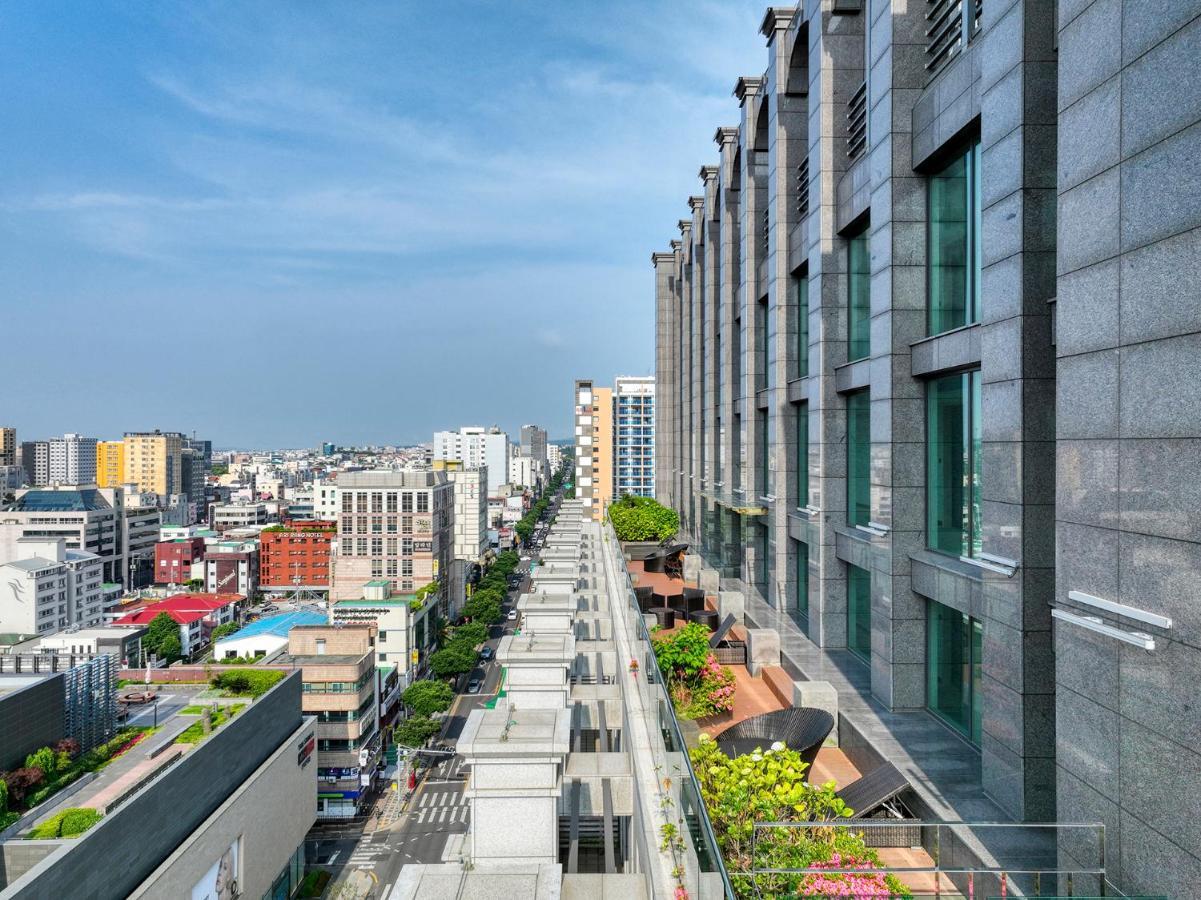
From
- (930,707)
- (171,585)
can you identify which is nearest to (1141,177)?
(930,707)

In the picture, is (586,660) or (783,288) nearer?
(586,660)

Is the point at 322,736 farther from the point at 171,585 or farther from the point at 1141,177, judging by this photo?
the point at 171,585

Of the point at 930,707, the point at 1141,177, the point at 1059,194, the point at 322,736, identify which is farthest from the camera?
the point at 322,736

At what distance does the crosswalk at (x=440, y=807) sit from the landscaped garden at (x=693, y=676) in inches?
1673

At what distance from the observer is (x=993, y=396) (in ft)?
33.7

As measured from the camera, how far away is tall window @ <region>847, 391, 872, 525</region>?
17.1 meters

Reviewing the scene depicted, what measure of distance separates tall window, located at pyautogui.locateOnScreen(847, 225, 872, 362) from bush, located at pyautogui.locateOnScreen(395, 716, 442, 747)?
169ft

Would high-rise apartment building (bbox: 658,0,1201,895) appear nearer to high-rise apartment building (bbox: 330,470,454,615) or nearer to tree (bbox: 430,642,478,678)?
tree (bbox: 430,642,478,678)

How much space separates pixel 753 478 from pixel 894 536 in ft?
42.3

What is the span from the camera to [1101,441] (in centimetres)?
712

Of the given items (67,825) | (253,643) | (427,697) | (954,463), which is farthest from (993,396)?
(253,643)

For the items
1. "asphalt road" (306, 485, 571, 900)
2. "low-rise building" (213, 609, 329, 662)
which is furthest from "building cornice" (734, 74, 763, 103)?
"low-rise building" (213, 609, 329, 662)

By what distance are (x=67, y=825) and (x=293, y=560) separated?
3974 inches

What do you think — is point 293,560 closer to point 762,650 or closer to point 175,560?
point 175,560
